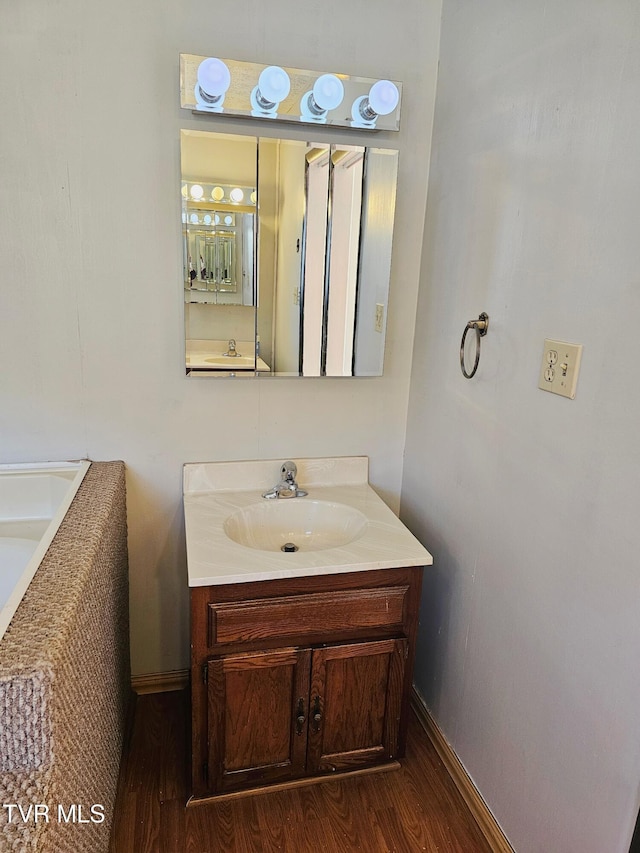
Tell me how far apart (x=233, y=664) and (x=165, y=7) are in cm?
169

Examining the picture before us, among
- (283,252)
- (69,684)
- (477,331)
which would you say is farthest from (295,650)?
(283,252)

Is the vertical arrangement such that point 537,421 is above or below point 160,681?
above

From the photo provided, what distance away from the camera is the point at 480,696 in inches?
60.2

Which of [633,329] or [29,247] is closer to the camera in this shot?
[633,329]

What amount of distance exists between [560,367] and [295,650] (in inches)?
37.0

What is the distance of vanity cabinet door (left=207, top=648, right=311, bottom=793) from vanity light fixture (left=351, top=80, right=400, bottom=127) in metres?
1.45

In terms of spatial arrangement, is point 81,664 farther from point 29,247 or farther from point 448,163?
point 448,163

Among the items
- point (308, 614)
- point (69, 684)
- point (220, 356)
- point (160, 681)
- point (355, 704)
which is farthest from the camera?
point (160, 681)

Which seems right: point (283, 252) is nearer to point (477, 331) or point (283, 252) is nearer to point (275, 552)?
point (477, 331)

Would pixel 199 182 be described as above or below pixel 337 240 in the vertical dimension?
above

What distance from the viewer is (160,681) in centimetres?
196

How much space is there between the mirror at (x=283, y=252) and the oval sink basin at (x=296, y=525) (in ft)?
1.35

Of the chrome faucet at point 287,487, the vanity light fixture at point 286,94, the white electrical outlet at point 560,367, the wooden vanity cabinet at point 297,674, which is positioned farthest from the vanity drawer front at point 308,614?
the vanity light fixture at point 286,94

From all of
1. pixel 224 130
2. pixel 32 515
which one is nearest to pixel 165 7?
pixel 224 130
